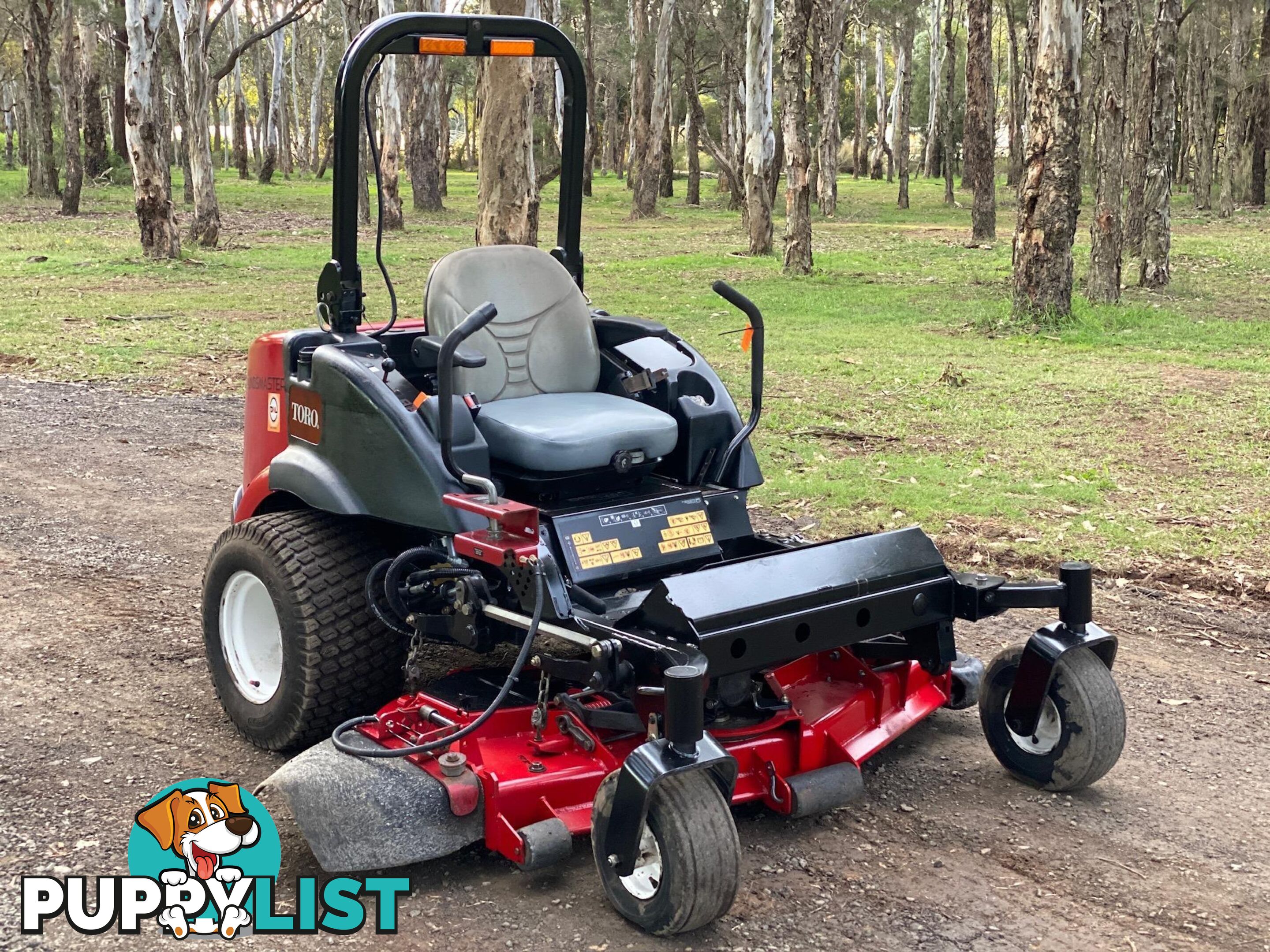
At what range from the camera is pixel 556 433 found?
408cm

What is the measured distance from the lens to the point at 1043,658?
4008 mm

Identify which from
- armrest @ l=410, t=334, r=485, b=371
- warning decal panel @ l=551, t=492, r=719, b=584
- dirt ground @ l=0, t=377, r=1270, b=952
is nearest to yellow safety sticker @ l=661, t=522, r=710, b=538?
warning decal panel @ l=551, t=492, r=719, b=584

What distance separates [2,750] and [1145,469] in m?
6.06

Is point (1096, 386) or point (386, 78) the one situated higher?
point (386, 78)

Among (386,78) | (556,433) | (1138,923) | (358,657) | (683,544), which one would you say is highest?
(386,78)

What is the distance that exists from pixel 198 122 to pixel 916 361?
12942 millimetres

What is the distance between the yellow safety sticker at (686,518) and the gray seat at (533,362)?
0.67 ft

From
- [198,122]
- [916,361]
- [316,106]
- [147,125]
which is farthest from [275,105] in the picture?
[916,361]

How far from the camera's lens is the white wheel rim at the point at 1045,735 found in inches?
160

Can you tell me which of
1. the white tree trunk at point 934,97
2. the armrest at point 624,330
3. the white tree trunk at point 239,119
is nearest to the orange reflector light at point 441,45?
the armrest at point 624,330

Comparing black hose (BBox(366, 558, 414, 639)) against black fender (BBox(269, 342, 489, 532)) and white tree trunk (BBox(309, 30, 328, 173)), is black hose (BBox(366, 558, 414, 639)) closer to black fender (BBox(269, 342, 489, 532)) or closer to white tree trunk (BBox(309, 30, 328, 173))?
black fender (BBox(269, 342, 489, 532))

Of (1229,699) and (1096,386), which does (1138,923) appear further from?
(1096,386)

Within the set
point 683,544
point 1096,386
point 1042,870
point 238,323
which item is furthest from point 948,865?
point 238,323

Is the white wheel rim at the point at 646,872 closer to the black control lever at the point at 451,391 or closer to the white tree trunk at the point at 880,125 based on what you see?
the black control lever at the point at 451,391
